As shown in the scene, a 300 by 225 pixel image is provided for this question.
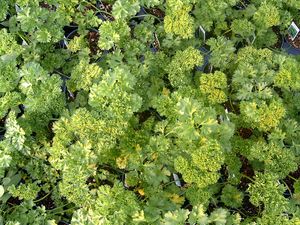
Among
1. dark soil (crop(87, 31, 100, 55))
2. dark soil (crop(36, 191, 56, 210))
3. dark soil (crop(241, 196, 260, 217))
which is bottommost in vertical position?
dark soil (crop(36, 191, 56, 210))

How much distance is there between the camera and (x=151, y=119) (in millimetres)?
2609

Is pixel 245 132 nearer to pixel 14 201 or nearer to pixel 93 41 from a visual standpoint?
pixel 93 41

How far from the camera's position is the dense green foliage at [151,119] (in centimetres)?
224

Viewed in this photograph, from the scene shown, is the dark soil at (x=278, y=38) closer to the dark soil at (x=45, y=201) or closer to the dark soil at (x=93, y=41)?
the dark soil at (x=93, y=41)

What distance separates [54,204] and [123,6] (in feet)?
4.14

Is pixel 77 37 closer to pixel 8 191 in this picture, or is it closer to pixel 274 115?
pixel 8 191

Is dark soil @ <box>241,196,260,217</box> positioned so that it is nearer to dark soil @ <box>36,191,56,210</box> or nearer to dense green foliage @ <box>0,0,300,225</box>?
dense green foliage @ <box>0,0,300,225</box>

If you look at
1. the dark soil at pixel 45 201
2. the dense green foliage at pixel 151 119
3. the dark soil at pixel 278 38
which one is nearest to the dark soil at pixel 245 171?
the dense green foliage at pixel 151 119

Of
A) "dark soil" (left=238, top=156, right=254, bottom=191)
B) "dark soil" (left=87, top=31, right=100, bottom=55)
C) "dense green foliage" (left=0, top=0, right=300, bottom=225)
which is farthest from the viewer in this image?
"dark soil" (left=87, top=31, right=100, bottom=55)

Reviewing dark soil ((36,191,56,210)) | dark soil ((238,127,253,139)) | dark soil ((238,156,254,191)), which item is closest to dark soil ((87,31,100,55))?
dark soil ((36,191,56,210))

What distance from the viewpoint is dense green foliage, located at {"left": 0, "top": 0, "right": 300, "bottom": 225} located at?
224cm

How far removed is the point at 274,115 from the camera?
241 cm

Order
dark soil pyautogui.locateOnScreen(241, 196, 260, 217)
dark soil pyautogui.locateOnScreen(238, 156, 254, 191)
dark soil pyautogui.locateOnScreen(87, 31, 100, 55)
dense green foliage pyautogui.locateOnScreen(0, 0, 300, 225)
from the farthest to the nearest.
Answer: dark soil pyautogui.locateOnScreen(87, 31, 100, 55), dark soil pyautogui.locateOnScreen(238, 156, 254, 191), dark soil pyautogui.locateOnScreen(241, 196, 260, 217), dense green foliage pyautogui.locateOnScreen(0, 0, 300, 225)

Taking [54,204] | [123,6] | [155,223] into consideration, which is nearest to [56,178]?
[54,204]
